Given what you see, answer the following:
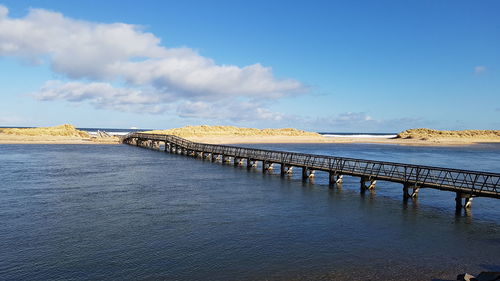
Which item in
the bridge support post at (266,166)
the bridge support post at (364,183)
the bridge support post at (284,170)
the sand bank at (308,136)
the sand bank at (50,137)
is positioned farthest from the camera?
the sand bank at (308,136)

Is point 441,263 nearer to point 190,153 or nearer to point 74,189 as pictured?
point 74,189

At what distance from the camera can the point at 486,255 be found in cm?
1791

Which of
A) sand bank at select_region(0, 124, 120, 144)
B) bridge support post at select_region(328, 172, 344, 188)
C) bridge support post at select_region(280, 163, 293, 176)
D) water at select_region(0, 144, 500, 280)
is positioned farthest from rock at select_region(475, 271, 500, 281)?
sand bank at select_region(0, 124, 120, 144)

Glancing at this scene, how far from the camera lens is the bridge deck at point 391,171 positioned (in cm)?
2750

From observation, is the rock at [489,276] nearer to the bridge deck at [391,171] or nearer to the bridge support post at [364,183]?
the bridge deck at [391,171]

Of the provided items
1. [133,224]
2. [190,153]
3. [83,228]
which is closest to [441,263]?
[133,224]

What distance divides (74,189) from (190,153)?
41.1 m

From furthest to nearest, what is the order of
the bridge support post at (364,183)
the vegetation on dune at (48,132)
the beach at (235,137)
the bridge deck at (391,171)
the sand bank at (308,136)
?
the sand bank at (308,136) < the vegetation on dune at (48,132) < the beach at (235,137) < the bridge support post at (364,183) < the bridge deck at (391,171)

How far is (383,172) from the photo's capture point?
38.5 m

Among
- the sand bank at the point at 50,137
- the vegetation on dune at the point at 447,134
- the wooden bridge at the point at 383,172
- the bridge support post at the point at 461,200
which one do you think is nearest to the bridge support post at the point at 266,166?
the wooden bridge at the point at 383,172

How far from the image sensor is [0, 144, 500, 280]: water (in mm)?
15781

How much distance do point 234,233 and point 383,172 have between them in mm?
22823

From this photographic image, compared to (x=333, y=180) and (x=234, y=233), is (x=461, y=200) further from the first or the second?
(x=234, y=233)

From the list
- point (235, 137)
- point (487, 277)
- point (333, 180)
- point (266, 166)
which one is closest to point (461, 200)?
point (333, 180)
